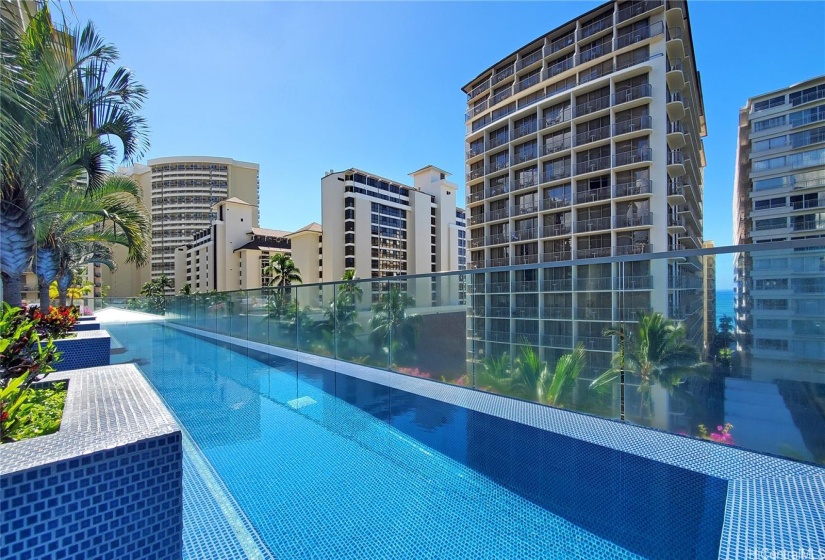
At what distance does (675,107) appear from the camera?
25094 mm

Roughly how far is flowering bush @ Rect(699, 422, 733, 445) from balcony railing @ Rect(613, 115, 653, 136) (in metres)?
27.5

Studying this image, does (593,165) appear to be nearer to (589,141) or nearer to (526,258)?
(589,141)

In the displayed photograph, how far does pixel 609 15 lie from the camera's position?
27.4 m

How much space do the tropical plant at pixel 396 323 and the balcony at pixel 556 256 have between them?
945 inches

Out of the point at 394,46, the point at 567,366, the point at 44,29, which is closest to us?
the point at 44,29

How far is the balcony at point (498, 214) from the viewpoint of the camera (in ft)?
107

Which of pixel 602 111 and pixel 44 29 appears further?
pixel 602 111

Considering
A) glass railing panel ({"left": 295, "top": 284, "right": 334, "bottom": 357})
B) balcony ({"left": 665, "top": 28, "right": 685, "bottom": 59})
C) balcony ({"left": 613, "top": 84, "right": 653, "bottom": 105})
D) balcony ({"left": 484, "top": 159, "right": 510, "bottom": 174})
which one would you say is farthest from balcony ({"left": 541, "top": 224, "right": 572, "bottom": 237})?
glass railing panel ({"left": 295, "top": 284, "right": 334, "bottom": 357})

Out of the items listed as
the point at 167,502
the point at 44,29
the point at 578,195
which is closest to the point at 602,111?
the point at 578,195

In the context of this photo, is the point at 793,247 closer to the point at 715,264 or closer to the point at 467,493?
the point at 715,264

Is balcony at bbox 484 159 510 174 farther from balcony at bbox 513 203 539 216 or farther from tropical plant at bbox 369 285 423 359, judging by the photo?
tropical plant at bbox 369 285 423 359

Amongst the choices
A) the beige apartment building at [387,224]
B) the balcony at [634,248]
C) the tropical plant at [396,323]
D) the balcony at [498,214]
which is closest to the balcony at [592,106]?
the balcony at [498,214]

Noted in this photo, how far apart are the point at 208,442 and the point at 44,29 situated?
4.55m

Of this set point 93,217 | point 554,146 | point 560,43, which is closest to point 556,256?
point 554,146
